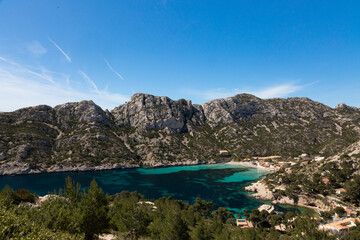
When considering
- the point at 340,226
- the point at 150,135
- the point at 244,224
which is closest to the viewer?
the point at 340,226

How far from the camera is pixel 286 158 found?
136 meters

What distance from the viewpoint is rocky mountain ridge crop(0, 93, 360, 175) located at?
121019 millimetres

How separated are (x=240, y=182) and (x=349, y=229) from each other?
53624mm

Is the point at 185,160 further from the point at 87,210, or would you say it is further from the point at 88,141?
the point at 87,210

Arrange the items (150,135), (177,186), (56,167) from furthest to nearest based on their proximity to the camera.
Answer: (150,135) → (56,167) → (177,186)

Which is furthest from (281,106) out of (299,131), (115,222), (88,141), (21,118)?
(21,118)

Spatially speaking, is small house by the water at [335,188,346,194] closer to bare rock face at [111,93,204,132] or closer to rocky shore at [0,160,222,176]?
rocky shore at [0,160,222,176]

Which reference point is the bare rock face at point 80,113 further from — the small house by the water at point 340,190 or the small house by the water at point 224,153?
the small house by the water at point 340,190

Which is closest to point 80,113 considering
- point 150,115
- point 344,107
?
point 150,115

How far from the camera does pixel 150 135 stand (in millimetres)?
170125

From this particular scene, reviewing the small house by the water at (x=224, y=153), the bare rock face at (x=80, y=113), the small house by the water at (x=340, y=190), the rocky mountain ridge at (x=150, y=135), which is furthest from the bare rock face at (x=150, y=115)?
the small house by the water at (x=340, y=190)

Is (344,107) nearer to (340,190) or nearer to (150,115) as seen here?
(340,190)

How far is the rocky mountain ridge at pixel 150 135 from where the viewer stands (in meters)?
121

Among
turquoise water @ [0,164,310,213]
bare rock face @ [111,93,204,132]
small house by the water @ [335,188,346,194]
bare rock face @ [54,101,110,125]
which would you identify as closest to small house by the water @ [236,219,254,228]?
turquoise water @ [0,164,310,213]
